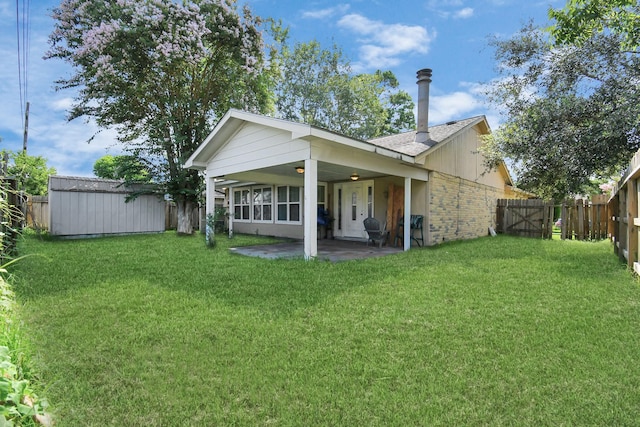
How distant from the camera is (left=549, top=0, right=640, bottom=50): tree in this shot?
8.29 metres

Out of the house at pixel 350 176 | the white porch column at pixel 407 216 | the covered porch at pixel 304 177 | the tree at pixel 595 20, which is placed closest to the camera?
the covered porch at pixel 304 177

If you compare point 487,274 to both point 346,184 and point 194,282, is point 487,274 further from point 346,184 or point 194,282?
point 346,184

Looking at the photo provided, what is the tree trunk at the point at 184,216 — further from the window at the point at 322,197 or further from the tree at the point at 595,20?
the tree at the point at 595,20

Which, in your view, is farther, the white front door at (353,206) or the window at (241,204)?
the window at (241,204)

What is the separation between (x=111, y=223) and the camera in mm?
12320

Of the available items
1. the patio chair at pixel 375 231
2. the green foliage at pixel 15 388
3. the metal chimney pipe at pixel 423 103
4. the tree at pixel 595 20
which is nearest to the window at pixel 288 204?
the patio chair at pixel 375 231

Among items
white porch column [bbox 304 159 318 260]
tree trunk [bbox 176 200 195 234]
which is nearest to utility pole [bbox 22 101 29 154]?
tree trunk [bbox 176 200 195 234]

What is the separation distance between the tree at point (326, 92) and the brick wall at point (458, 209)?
13.0 m

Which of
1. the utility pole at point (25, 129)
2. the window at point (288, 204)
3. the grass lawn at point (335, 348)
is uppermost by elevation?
the utility pole at point (25, 129)

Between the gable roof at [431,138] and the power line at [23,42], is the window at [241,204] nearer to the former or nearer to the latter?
the gable roof at [431,138]

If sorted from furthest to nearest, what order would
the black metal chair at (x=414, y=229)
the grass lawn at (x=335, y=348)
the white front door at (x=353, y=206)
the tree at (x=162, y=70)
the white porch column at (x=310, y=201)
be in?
1. the tree at (x=162, y=70)
2. the white front door at (x=353, y=206)
3. the black metal chair at (x=414, y=229)
4. the white porch column at (x=310, y=201)
5. the grass lawn at (x=335, y=348)

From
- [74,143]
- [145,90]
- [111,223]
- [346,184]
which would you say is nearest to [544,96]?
[346,184]

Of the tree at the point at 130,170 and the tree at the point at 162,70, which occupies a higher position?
the tree at the point at 162,70

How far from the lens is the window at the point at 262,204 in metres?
13.0
